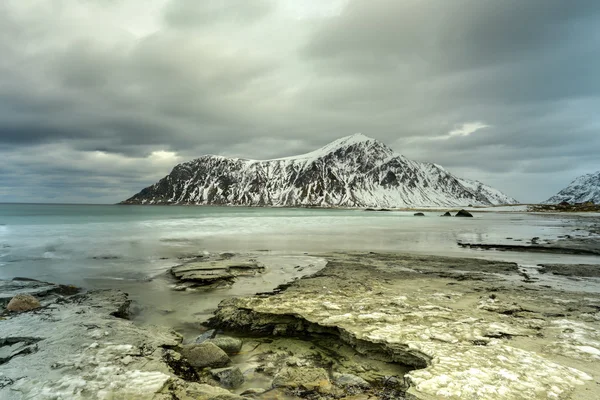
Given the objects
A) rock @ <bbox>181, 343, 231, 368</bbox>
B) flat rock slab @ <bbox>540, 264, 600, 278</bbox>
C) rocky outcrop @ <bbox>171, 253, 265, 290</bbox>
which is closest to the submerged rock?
rock @ <bbox>181, 343, 231, 368</bbox>

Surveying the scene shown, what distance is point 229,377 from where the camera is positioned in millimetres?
5762

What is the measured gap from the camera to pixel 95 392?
5.03 metres

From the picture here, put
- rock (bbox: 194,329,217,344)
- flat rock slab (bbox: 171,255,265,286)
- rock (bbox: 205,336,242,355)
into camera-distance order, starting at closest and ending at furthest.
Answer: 1. rock (bbox: 205,336,242,355)
2. rock (bbox: 194,329,217,344)
3. flat rock slab (bbox: 171,255,265,286)

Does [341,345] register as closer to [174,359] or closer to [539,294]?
[174,359]

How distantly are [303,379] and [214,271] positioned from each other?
10154 millimetres

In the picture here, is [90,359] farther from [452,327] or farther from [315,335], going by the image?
[452,327]

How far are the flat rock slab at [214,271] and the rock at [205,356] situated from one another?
6909mm

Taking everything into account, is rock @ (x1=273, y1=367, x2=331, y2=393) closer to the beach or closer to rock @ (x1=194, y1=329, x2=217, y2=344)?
the beach

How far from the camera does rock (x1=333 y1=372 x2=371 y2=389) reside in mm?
5516

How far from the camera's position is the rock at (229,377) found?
224 inches

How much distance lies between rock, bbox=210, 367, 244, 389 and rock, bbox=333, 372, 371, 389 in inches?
70.1

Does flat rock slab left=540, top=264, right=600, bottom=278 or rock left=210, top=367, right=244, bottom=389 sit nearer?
rock left=210, top=367, right=244, bottom=389

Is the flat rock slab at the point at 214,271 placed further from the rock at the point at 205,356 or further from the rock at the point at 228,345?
the rock at the point at 205,356

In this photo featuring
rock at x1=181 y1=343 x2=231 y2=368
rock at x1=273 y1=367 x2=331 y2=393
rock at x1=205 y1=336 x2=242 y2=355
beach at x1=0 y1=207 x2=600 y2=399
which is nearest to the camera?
beach at x1=0 y1=207 x2=600 y2=399
